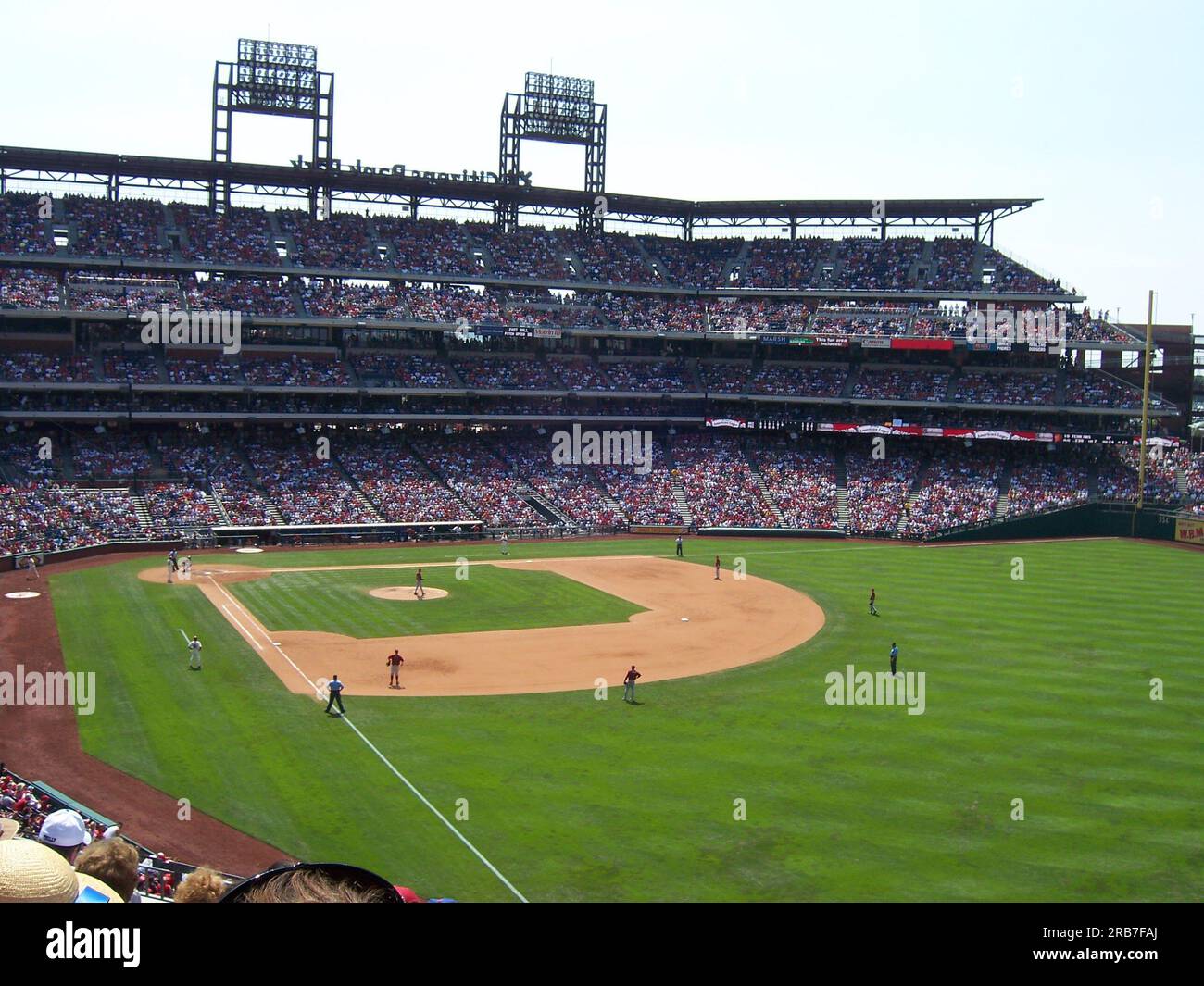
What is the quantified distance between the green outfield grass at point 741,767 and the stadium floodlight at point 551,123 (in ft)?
186

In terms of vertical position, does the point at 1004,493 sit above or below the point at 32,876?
below

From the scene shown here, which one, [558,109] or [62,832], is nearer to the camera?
[62,832]

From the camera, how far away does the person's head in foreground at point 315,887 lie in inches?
155

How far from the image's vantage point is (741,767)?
2580cm

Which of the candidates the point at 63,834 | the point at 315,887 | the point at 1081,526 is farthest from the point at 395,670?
the point at 1081,526

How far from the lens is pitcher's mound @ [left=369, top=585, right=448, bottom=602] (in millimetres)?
47062

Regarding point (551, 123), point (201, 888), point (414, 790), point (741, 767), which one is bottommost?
point (414, 790)

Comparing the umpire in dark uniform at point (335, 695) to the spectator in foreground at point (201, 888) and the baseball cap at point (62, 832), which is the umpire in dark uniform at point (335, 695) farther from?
the spectator in foreground at point (201, 888)

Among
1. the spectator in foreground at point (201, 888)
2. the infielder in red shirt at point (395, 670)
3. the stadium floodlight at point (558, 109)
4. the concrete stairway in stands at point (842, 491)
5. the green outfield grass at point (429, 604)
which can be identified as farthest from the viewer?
the stadium floodlight at point (558, 109)

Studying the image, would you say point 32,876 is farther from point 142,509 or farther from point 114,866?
point 142,509

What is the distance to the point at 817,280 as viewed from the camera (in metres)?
88.9

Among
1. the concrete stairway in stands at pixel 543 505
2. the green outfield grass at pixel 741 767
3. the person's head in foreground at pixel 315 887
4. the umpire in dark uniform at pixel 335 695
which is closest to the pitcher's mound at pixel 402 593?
the green outfield grass at pixel 741 767

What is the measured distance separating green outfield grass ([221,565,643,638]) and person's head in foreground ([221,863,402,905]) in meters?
36.8

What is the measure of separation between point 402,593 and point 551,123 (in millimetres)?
55337
